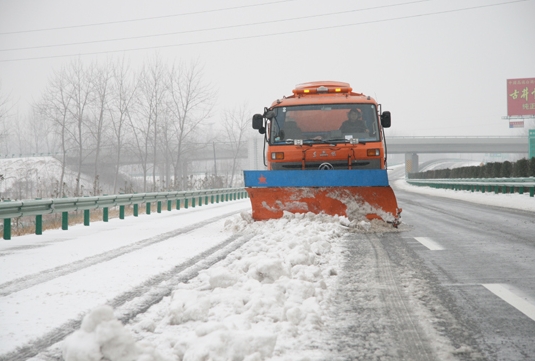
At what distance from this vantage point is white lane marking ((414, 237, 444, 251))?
760 centimetres

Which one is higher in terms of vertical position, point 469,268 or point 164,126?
point 164,126

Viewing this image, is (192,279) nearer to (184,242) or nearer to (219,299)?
(219,299)

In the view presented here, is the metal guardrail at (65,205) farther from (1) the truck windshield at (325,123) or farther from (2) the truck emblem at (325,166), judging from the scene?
(2) the truck emblem at (325,166)

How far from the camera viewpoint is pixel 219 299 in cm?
418

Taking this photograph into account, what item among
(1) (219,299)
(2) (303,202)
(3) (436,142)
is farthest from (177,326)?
(3) (436,142)

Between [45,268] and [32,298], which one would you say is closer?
[32,298]

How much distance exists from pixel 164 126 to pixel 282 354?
3788 cm

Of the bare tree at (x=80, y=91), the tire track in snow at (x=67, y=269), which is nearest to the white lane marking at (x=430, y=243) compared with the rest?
the tire track in snow at (x=67, y=269)

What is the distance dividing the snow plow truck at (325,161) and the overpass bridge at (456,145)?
70.0 metres

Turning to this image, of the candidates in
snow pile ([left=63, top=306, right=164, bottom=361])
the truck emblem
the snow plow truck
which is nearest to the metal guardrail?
the snow plow truck

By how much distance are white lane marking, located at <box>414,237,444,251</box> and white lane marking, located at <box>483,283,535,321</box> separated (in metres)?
2.57

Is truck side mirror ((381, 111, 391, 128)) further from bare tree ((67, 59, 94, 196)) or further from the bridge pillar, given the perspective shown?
the bridge pillar

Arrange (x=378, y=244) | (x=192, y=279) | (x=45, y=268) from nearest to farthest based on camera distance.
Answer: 1. (x=192, y=279)
2. (x=45, y=268)
3. (x=378, y=244)

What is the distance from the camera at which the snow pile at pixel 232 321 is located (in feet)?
9.45
